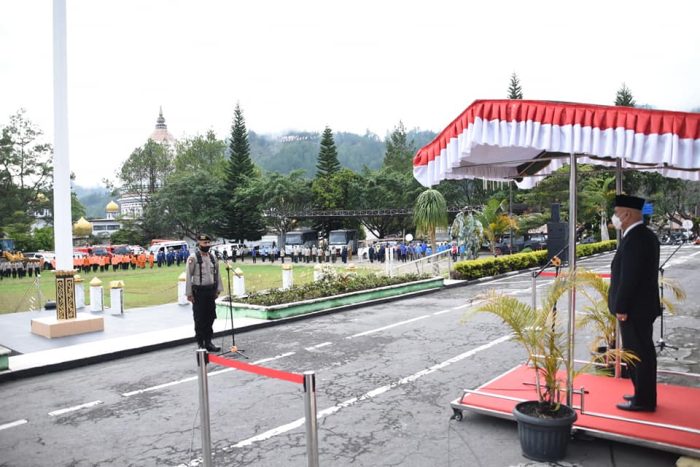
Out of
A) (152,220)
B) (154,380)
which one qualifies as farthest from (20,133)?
(154,380)

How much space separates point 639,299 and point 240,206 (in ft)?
164

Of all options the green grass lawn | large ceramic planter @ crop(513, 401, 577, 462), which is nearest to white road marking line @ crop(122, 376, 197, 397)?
large ceramic planter @ crop(513, 401, 577, 462)

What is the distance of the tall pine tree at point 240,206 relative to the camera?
52406 millimetres

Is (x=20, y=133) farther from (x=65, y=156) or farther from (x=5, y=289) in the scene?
(x=65, y=156)

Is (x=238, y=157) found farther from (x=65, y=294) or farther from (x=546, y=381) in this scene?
(x=546, y=381)

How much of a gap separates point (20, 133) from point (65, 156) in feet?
107

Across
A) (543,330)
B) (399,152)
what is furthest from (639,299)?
(399,152)

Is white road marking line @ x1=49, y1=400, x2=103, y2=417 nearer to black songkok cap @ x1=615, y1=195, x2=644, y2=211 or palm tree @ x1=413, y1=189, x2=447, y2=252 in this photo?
Answer: black songkok cap @ x1=615, y1=195, x2=644, y2=211

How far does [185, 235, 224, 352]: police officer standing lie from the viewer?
29.0 feet

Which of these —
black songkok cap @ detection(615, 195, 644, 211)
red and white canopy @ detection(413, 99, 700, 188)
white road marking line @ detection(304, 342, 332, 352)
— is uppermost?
red and white canopy @ detection(413, 99, 700, 188)

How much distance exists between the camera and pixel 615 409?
17.3ft

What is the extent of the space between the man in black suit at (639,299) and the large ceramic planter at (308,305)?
8.28m

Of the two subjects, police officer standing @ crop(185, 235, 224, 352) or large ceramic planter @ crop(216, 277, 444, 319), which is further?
large ceramic planter @ crop(216, 277, 444, 319)

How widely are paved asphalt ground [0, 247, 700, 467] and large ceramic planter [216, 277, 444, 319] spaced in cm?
149
